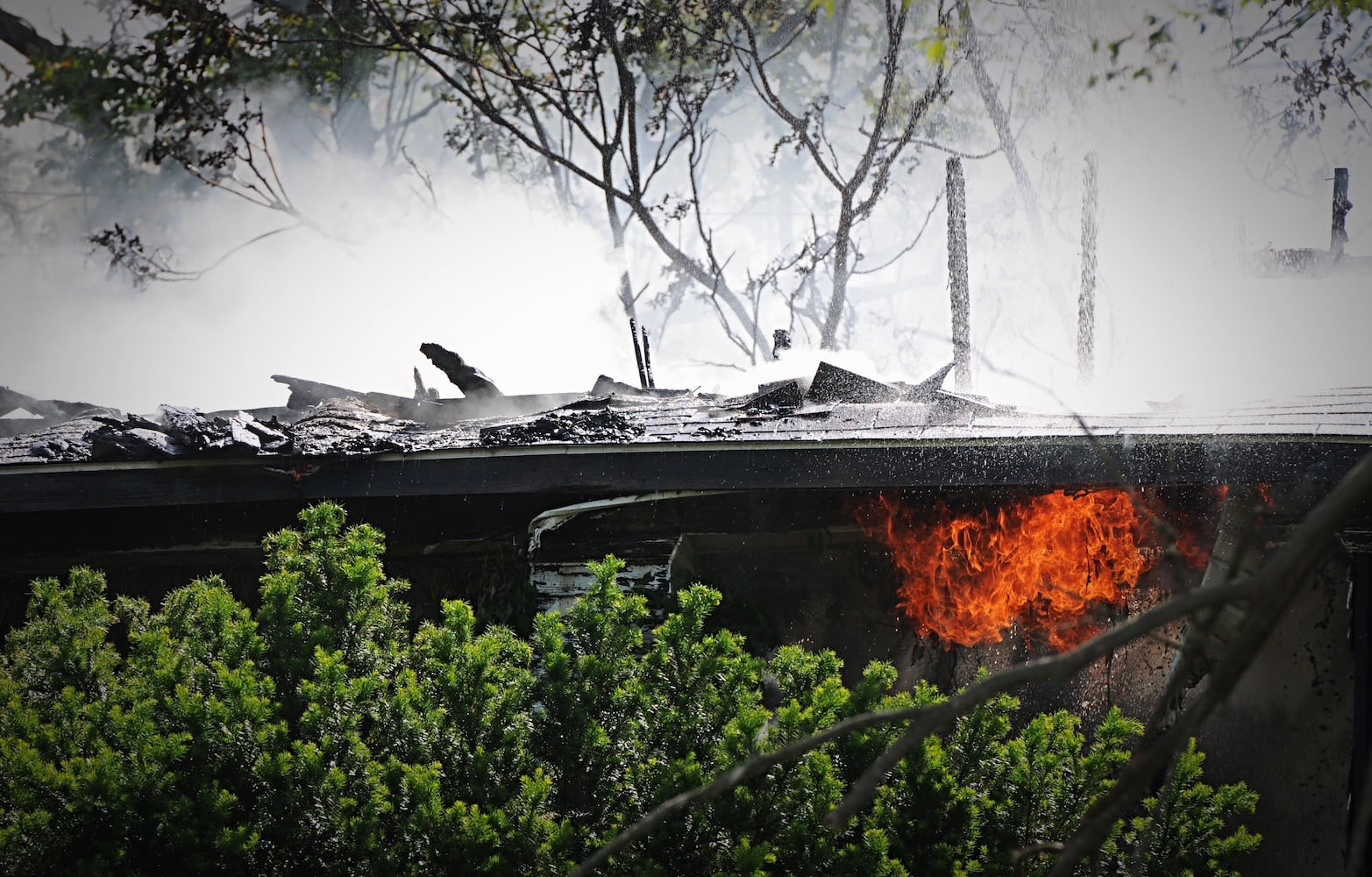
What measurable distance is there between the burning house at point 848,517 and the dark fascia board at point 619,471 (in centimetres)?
1

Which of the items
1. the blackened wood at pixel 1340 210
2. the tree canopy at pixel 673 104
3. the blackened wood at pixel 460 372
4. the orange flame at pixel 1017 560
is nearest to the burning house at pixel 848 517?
the orange flame at pixel 1017 560

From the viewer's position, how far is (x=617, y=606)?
3664 millimetres

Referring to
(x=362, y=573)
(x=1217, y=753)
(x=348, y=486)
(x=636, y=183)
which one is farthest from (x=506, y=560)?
(x=636, y=183)

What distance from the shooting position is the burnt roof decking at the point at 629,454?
13.8ft

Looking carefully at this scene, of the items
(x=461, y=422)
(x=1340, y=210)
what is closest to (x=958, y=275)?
(x=1340, y=210)

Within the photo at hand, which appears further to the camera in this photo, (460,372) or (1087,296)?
(1087,296)

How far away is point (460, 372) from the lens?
20.8 ft

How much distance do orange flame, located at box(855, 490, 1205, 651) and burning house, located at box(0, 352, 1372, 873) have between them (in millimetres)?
11

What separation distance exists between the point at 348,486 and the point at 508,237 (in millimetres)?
9322

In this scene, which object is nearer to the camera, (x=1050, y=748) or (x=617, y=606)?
(x=1050, y=748)

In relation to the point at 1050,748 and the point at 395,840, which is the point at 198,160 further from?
the point at 1050,748

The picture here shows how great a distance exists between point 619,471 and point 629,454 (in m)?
0.09

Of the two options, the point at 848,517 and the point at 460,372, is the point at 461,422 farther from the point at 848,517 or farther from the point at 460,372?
the point at 848,517

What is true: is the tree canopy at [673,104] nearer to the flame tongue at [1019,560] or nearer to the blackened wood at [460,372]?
the blackened wood at [460,372]
